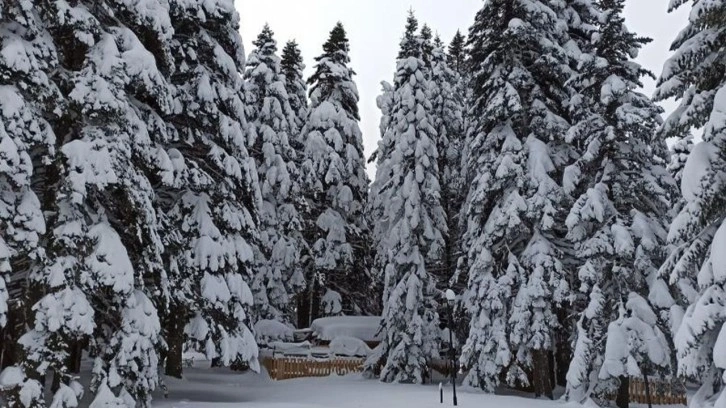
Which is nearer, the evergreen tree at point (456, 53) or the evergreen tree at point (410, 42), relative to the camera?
the evergreen tree at point (410, 42)

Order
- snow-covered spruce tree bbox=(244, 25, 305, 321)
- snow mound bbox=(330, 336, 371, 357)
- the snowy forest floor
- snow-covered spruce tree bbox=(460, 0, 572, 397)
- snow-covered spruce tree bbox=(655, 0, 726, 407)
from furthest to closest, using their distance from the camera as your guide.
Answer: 1. snow mound bbox=(330, 336, 371, 357)
2. snow-covered spruce tree bbox=(244, 25, 305, 321)
3. snow-covered spruce tree bbox=(460, 0, 572, 397)
4. the snowy forest floor
5. snow-covered spruce tree bbox=(655, 0, 726, 407)

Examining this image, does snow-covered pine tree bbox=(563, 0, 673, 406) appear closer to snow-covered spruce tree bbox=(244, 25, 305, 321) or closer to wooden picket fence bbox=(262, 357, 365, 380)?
wooden picket fence bbox=(262, 357, 365, 380)

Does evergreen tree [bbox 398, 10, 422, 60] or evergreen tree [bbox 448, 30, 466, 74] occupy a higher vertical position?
evergreen tree [bbox 448, 30, 466, 74]

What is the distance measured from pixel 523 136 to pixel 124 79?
14.4m

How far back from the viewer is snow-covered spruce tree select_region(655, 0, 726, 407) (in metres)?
9.43

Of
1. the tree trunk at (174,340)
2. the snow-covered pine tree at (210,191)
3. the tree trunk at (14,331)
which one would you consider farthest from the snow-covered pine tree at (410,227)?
the tree trunk at (14,331)

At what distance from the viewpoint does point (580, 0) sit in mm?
23672

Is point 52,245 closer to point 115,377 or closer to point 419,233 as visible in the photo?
point 115,377

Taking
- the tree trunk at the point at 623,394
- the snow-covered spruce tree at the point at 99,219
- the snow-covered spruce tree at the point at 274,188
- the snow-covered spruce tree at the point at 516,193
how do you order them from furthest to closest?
the snow-covered spruce tree at the point at 274,188, the snow-covered spruce tree at the point at 516,193, the tree trunk at the point at 623,394, the snow-covered spruce tree at the point at 99,219

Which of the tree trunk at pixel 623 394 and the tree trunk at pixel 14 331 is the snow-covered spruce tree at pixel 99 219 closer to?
the tree trunk at pixel 14 331

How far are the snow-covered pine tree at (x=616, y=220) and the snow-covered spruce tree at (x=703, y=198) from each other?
526cm

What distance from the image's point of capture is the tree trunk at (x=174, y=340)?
16909mm

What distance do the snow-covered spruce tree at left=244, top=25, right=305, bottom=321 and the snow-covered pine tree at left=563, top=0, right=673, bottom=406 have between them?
1562 cm

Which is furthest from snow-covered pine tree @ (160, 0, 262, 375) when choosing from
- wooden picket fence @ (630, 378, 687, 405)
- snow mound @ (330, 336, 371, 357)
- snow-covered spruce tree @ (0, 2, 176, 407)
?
wooden picket fence @ (630, 378, 687, 405)
